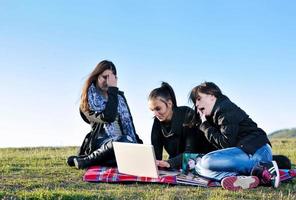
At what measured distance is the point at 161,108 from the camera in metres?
8.99

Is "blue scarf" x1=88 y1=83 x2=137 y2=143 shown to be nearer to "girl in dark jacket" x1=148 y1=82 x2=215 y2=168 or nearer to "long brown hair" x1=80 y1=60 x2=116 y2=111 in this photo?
"long brown hair" x1=80 y1=60 x2=116 y2=111

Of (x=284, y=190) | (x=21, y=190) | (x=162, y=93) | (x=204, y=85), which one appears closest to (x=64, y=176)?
(x=21, y=190)

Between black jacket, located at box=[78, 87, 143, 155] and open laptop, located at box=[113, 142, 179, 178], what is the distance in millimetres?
1276

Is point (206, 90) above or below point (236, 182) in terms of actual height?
above

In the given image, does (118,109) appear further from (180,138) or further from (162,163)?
(162,163)

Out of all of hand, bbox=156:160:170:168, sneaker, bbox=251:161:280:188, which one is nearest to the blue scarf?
hand, bbox=156:160:170:168

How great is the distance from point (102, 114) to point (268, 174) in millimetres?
3359

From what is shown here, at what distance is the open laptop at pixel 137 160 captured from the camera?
7739mm

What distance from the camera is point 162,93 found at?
9023mm

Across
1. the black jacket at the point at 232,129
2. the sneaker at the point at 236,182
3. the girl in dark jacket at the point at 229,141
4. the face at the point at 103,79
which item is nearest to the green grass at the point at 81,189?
the sneaker at the point at 236,182

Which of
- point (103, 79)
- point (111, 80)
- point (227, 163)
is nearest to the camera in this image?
point (227, 163)

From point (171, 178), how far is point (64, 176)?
1.91 meters

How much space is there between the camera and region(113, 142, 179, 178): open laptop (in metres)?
7.74

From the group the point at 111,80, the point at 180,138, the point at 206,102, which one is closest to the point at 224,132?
the point at 206,102
